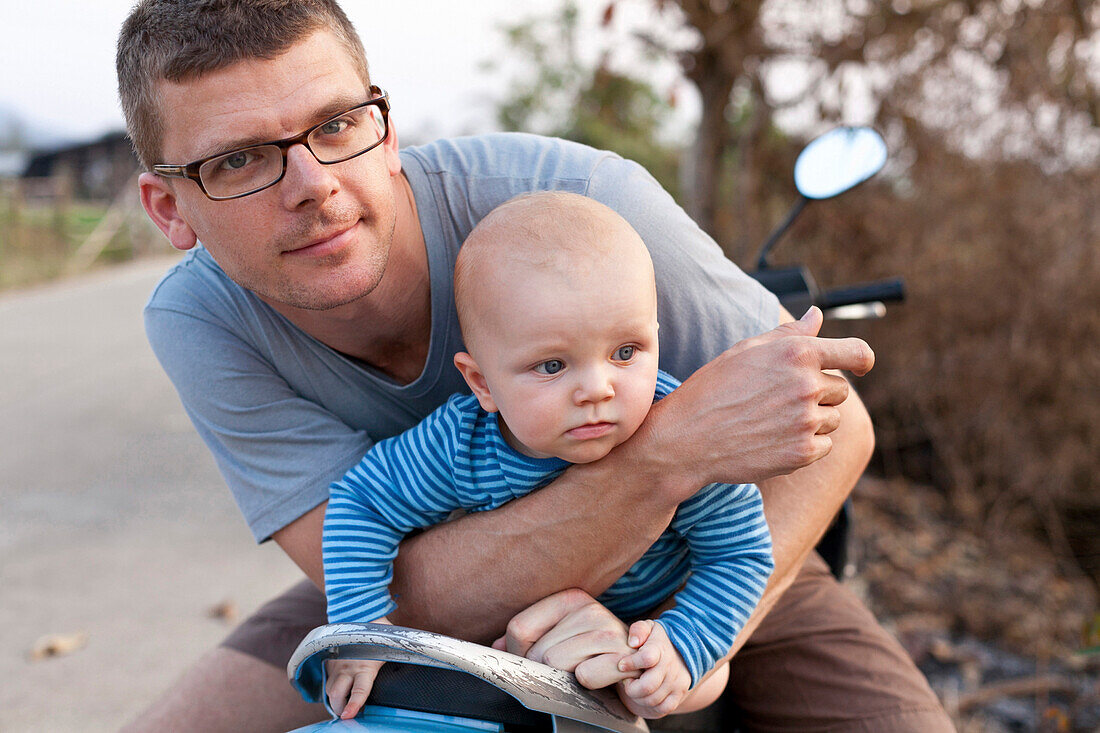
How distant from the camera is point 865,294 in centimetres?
209

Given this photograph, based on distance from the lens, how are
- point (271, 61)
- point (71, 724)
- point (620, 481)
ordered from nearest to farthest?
point (620, 481), point (271, 61), point (71, 724)

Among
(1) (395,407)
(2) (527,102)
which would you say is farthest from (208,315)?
(2) (527,102)

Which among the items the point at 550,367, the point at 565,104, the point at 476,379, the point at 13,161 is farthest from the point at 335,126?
the point at 13,161

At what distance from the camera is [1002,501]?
4770 mm

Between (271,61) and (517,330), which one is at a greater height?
(271,61)

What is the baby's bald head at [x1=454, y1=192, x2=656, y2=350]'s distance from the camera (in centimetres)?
126

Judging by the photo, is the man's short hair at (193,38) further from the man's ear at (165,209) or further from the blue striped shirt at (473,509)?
the blue striped shirt at (473,509)

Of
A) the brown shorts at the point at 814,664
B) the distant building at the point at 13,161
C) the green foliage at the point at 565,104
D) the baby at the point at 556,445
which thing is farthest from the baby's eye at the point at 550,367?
the distant building at the point at 13,161

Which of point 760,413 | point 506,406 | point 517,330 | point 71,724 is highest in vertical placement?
point 517,330

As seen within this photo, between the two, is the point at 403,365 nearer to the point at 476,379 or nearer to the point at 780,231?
the point at 476,379

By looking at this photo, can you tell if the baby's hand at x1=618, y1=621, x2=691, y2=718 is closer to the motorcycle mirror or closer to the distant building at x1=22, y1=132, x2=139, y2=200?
the motorcycle mirror

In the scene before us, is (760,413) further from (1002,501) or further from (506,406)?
(1002,501)

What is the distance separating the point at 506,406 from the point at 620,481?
0.24m

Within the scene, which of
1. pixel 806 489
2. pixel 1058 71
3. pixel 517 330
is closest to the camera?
pixel 517 330
